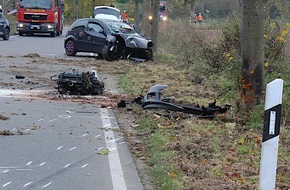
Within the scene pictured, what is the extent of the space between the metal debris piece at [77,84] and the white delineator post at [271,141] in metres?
8.33

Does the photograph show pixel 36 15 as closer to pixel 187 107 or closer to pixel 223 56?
pixel 223 56

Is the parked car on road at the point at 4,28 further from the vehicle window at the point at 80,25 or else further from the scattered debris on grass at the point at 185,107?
the scattered debris on grass at the point at 185,107

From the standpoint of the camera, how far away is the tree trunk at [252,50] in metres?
11.3

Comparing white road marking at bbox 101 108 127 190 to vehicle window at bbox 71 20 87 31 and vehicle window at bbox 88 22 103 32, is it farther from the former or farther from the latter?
vehicle window at bbox 71 20 87 31

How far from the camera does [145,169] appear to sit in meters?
7.89

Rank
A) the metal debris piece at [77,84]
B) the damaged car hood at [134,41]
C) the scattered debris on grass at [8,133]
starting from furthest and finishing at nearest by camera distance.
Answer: the damaged car hood at [134,41] < the metal debris piece at [77,84] < the scattered debris on grass at [8,133]

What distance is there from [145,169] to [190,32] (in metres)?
16.2

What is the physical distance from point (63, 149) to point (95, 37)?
17.2 m

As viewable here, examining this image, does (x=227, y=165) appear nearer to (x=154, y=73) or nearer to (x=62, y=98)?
(x=62, y=98)

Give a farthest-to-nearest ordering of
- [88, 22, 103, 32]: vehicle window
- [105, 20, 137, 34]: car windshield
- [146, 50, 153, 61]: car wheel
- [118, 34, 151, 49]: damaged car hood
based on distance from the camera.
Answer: [88, 22, 103, 32]: vehicle window → [105, 20, 137, 34]: car windshield → [146, 50, 153, 61]: car wheel → [118, 34, 151, 49]: damaged car hood

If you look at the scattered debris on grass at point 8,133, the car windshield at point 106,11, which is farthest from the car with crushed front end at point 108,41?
the car windshield at point 106,11

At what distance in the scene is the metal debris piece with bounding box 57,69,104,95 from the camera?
14.2 metres

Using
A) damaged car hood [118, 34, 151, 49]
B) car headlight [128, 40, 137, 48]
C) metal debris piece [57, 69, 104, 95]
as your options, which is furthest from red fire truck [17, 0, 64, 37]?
metal debris piece [57, 69, 104, 95]

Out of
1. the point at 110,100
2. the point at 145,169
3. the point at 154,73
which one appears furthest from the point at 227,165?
the point at 154,73
